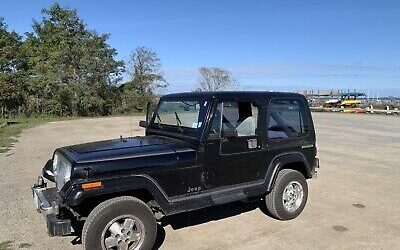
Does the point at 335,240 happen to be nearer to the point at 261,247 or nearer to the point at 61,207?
the point at 261,247

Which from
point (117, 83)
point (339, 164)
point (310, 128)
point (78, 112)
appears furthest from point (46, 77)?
point (310, 128)

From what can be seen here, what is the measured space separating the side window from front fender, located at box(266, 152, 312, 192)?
1.89 ft

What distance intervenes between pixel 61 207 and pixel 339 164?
7695 millimetres

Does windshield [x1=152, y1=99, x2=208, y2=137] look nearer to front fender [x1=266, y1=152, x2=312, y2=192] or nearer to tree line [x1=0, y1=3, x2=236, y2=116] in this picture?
front fender [x1=266, y1=152, x2=312, y2=192]

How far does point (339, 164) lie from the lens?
950 cm

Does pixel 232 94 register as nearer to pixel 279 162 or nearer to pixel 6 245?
pixel 279 162

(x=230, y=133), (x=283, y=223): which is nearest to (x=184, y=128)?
(x=230, y=133)

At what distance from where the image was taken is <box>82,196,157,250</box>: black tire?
3658mm

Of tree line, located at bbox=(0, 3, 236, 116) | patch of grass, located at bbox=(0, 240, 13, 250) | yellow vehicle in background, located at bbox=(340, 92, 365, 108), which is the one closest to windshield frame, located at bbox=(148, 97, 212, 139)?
patch of grass, located at bbox=(0, 240, 13, 250)

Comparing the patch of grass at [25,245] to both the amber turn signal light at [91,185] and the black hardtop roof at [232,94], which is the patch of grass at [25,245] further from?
the black hardtop roof at [232,94]

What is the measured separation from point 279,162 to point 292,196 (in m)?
0.65

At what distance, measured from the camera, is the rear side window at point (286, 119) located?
5.20 meters

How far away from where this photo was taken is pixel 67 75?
29.2 meters

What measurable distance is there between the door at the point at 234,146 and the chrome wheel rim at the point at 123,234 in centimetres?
103
